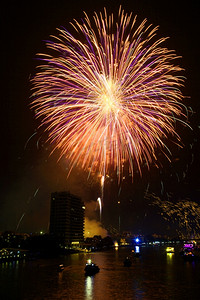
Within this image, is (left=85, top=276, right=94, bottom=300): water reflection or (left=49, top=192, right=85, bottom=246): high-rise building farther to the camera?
(left=49, top=192, right=85, bottom=246): high-rise building

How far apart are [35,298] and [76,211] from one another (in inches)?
6111

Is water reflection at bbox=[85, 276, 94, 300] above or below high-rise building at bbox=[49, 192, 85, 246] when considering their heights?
below

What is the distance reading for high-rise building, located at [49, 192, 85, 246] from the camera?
169 meters

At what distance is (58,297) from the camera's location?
114 ft

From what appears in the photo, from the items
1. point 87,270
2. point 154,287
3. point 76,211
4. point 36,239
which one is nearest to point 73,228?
point 76,211

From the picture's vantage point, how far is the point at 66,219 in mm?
171875

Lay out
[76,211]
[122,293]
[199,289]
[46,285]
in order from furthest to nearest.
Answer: [76,211], [46,285], [199,289], [122,293]

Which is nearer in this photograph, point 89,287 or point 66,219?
point 89,287

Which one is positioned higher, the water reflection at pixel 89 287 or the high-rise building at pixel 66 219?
the high-rise building at pixel 66 219

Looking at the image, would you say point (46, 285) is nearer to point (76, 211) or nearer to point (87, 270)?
point (87, 270)

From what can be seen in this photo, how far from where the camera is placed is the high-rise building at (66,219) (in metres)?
169

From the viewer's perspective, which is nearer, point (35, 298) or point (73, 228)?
point (35, 298)

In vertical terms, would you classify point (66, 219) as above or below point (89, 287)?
above

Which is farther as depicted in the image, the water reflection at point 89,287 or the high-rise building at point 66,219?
the high-rise building at point 66,219
